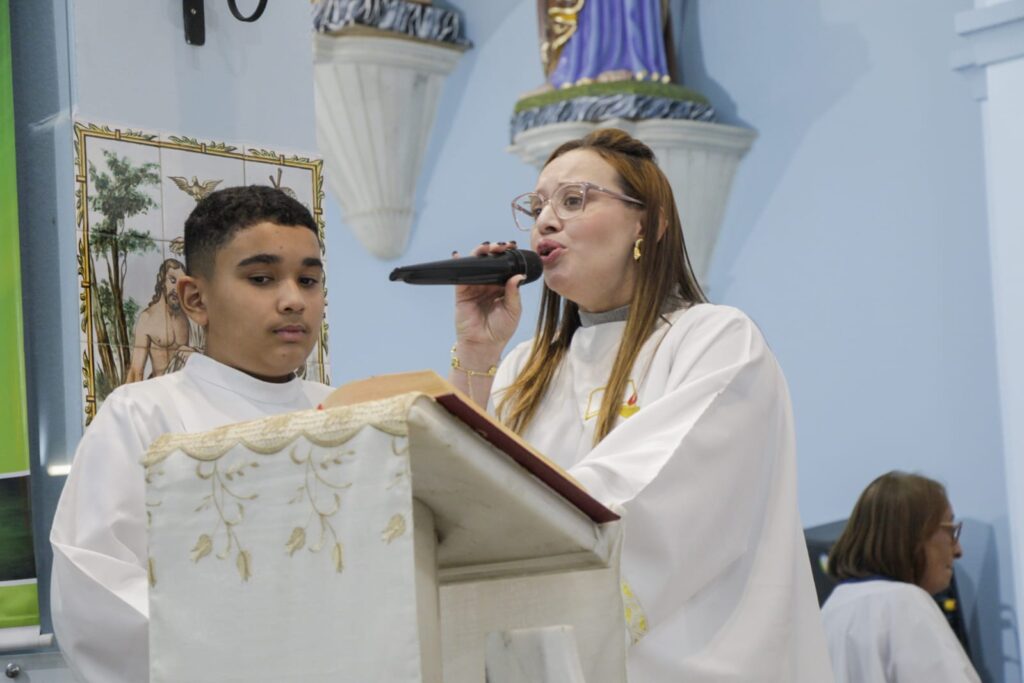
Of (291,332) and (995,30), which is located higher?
(995,30)

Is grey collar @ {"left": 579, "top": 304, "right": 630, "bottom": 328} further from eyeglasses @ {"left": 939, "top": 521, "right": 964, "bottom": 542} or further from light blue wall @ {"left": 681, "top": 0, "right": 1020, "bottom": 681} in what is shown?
light blue wall @ {"left": 681, "top": 0, "right": 1020, "bottom": 681}

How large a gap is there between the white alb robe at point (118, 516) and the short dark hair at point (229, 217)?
19 cm

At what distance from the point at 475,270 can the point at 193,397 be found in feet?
1.82

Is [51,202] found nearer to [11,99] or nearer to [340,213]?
[11,99]

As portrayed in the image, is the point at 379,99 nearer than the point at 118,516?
No

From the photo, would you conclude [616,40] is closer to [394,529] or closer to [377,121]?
[377,121]

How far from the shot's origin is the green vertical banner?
3049mm

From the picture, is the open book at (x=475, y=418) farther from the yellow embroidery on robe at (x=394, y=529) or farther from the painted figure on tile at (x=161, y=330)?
the painted figure on tile at (x=161, y=330)

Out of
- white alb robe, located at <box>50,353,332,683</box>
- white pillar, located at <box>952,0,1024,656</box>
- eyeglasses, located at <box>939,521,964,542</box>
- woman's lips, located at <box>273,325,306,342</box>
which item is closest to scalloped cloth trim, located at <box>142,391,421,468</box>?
white alb robe, located at <box>50,353,332,683</box>

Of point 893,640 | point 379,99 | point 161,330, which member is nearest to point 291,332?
point 161,330

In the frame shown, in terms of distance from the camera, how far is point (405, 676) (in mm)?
1682

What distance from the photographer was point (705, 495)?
2.53 meters

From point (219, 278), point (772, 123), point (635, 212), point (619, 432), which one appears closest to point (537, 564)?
point (619, 432)

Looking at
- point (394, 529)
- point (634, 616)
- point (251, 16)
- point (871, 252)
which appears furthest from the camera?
point (871, 252)
